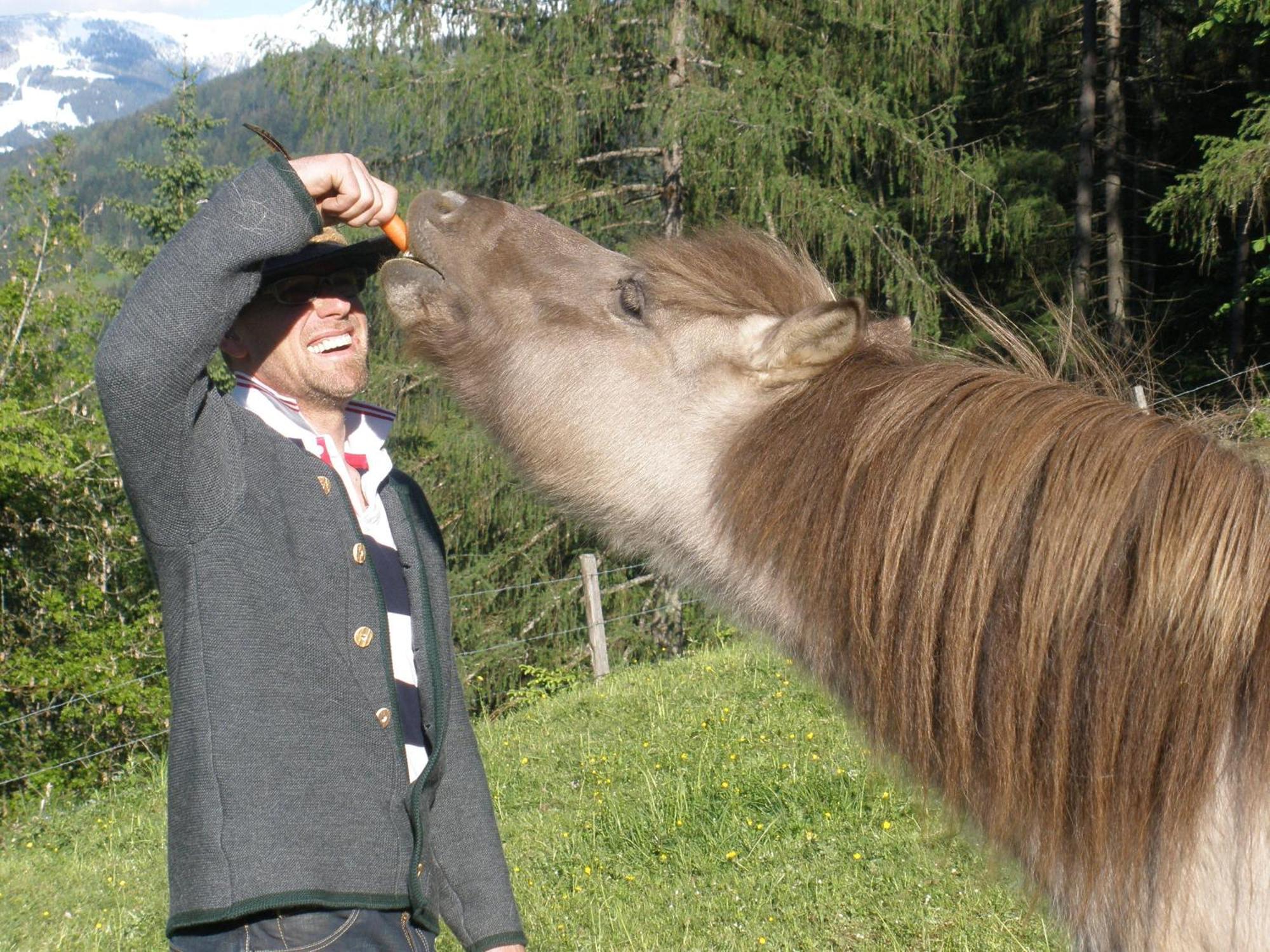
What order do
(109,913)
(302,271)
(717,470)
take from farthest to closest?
(109,913)
(717,470)
(302,271)

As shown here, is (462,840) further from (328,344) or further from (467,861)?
(328,344)

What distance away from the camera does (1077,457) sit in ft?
6.26

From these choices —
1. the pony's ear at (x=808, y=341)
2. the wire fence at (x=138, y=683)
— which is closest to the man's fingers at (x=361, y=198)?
the pony's ear at (x=808, y=341)

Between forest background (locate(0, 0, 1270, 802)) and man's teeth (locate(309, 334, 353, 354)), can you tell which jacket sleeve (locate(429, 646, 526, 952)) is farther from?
forest background (locate(0, 0, 1270, 802))

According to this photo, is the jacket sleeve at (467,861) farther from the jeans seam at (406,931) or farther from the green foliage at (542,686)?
the green foliage at (542,686)

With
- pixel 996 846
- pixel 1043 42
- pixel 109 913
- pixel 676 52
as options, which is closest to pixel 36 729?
pixel 109 913

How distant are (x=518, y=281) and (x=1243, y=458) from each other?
167cm

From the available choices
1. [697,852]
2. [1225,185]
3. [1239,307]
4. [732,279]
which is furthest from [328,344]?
[1239,307]

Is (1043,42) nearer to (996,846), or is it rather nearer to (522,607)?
(522,607)

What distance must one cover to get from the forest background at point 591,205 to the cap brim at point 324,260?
869 centimetres

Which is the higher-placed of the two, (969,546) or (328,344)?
(328,344)

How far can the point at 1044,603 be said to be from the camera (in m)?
1.83

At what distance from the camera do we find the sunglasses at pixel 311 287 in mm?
2197

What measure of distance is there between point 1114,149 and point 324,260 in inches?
654
